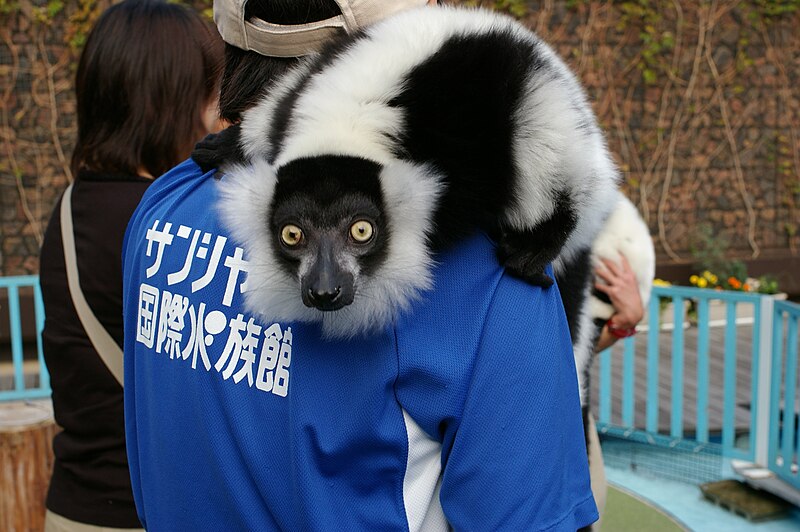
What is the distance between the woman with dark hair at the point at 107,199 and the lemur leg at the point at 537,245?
1.15 metres

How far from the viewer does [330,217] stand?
104 cm

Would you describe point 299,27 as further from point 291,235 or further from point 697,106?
point 697,106

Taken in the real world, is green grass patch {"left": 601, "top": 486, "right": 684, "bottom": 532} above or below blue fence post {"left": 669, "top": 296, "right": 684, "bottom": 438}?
below

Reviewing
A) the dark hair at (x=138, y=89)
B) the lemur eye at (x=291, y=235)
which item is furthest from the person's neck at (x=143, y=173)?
the lemur eye at (x=291, y=235)

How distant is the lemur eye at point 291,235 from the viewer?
1047 mm

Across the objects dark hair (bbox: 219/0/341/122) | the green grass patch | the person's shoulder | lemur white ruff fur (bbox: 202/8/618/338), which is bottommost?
the green grass patch

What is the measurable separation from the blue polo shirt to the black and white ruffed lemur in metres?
0.04

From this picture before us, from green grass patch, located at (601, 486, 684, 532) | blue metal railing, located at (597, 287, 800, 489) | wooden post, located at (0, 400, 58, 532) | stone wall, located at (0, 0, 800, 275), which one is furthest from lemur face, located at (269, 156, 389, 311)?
stone wall, located at (0, 0, 800, 275)

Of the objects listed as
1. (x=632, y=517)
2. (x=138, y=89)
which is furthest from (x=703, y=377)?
(x=138, y=89)

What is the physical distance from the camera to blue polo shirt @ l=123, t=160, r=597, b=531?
0.95 metres

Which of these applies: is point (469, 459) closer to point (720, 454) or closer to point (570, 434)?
point (570, 434)

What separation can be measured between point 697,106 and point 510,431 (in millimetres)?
9561

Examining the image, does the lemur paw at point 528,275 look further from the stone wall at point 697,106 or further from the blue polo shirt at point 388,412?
the stone wall at point 697,106

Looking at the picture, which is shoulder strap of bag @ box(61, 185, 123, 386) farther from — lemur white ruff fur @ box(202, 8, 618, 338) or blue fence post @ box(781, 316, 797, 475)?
blue fence post @ box(781, 316, 797, 475)
